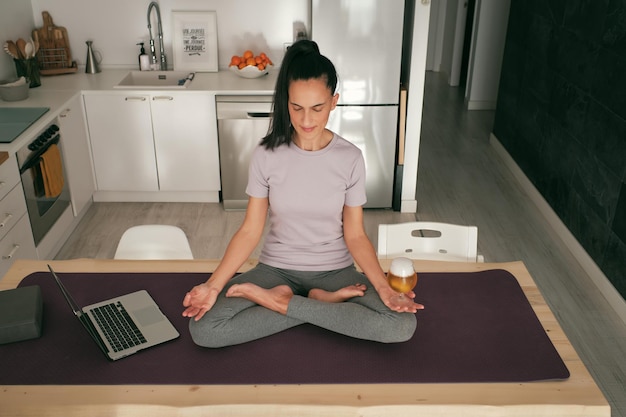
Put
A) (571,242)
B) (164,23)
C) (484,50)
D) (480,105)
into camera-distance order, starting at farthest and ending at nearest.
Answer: (480,105)
(484,50)
(164,23)
(571,242)

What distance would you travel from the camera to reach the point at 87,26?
436 cm

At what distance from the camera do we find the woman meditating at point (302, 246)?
1.79 metres

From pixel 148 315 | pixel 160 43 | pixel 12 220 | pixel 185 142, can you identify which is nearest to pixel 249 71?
pixel 185 142

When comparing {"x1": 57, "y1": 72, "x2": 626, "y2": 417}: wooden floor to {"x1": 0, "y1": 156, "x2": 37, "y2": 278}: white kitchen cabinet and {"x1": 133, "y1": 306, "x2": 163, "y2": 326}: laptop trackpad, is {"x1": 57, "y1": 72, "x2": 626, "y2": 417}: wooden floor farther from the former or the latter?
{"x1": 133, "y1": 306, "x2": 163, "y2": 326}: laptop trackpad

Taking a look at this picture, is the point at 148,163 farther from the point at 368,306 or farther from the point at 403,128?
the point at 368,306

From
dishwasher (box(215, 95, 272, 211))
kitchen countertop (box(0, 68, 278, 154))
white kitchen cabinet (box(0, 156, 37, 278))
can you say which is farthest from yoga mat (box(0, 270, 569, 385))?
dishwasher (box(215, 95, 272, 211))

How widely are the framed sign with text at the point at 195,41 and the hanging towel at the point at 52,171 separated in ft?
3.88

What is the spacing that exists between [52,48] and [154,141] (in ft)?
3.30

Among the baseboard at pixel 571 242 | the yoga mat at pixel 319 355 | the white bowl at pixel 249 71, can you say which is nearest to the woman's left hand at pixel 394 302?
the yoga mat at pixel 319 355

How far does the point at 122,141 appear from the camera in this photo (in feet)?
13.3

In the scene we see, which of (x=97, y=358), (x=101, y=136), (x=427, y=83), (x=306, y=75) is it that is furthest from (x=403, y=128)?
(x=427, y=83)

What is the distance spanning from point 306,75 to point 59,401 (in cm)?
111

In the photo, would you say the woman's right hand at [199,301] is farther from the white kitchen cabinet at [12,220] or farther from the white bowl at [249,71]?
the white bowl at [249,71]

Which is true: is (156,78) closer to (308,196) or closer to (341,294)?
(308,196)
